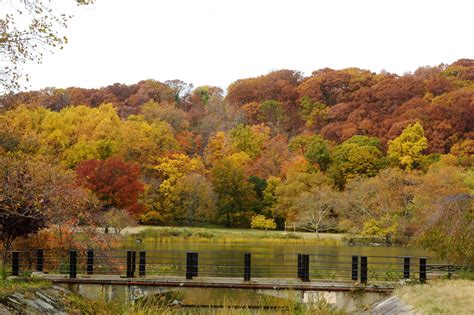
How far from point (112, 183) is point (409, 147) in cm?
2804

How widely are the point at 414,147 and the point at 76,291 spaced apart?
44.5 m

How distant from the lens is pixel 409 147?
190 feet

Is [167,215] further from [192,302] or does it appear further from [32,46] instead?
[32,46]

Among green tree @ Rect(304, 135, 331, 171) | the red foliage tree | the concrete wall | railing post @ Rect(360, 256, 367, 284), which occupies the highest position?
green tree @ Rect(304, 135, 331, 171)

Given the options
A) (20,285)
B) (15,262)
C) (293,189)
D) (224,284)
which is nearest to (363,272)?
(224,284)

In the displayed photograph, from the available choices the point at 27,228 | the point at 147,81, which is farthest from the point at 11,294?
the point at 147,81

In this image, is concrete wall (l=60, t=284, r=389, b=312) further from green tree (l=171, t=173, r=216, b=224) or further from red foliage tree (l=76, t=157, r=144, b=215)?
green tree (l=171, t=173, r=216, b=224)

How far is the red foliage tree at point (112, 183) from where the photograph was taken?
42.4 metres

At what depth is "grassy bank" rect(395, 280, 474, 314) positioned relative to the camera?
1334 centimetres

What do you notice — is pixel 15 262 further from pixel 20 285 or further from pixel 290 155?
pixel 290 155

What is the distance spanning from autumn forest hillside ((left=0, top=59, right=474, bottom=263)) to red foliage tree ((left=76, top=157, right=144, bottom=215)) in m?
0.09

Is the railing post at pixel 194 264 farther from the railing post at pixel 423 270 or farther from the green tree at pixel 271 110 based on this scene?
the green tree at pixel 271 110

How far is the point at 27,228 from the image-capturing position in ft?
54.6

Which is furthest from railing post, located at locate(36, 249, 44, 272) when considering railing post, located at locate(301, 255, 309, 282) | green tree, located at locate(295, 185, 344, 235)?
green tree, located at locate(295, 185, 344, 235)
